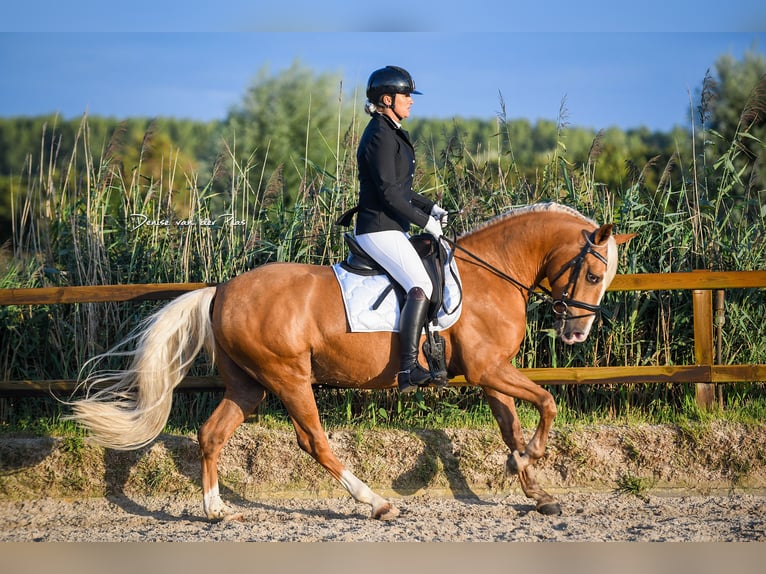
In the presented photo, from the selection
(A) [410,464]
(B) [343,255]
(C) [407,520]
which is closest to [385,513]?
(C) [407,520]

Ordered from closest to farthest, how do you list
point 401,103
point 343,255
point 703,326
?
point 401,103 < point 703,326 < point 343,255

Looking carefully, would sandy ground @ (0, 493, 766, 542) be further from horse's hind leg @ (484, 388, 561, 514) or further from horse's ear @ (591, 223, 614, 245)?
horse's ear @ (591, 223, 614, 245)

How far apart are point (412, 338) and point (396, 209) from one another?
811 mm

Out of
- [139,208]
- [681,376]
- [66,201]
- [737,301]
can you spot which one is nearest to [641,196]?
[737,301]

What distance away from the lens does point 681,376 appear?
5965 mm

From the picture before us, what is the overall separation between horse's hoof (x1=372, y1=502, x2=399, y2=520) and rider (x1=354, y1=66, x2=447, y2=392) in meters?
0.78

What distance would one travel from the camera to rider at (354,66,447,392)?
4844mm

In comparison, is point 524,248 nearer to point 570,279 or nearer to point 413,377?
point 570,279

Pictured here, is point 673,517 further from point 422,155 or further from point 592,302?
point 422,155

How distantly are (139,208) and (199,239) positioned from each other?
800 mm

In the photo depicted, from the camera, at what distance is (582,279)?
16.3 ft

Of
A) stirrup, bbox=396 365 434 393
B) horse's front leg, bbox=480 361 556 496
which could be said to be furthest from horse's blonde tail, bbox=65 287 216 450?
horse's front leg, bbox=480 361 556 496

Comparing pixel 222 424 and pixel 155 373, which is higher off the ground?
pixel 155 373

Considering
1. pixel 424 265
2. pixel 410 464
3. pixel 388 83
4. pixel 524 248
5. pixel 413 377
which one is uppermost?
pixel 388 83
